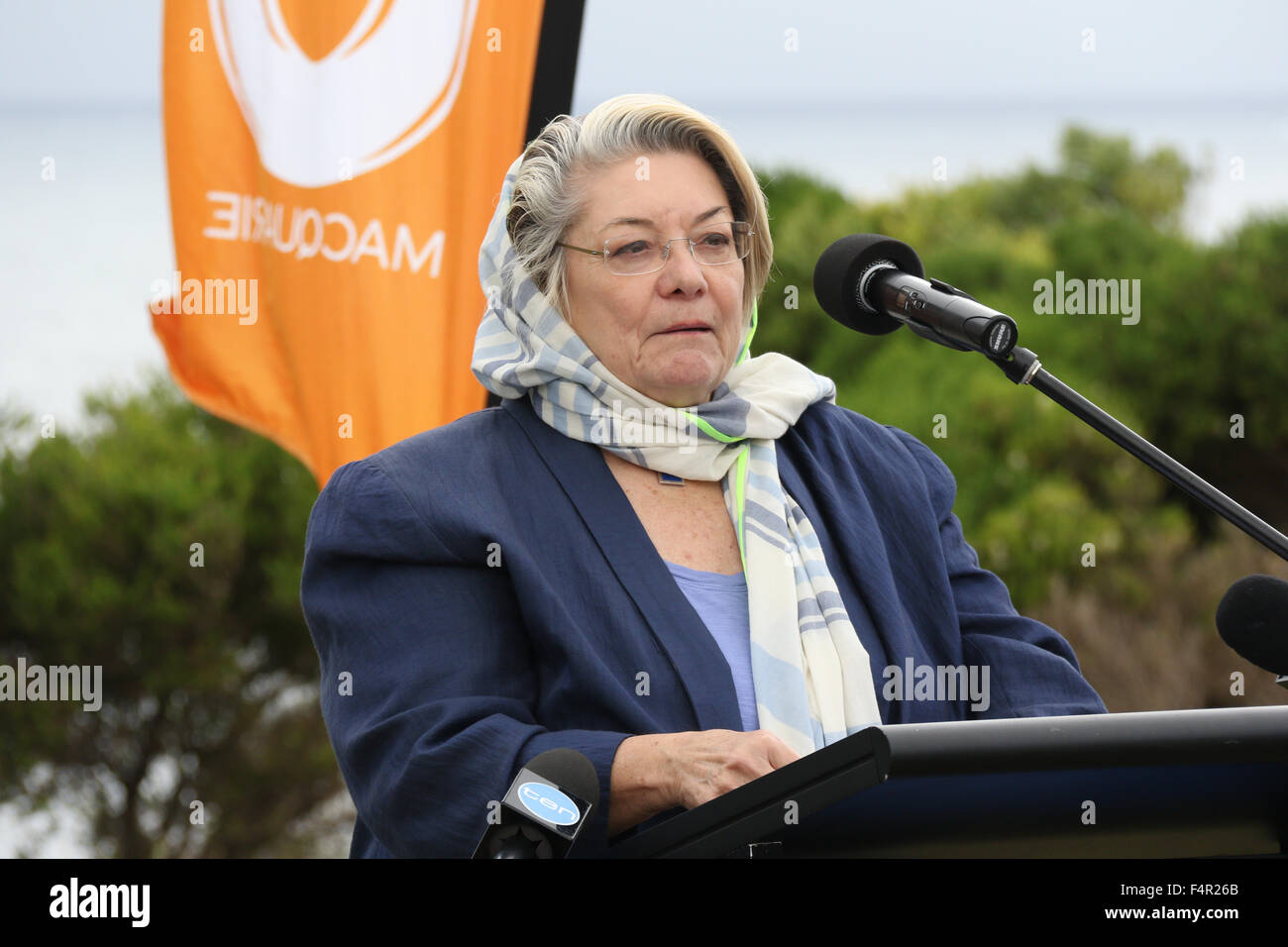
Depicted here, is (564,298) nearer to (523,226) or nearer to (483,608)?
(523,226)

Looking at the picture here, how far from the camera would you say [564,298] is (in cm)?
230

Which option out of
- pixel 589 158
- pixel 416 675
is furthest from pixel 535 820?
pixel 589 158

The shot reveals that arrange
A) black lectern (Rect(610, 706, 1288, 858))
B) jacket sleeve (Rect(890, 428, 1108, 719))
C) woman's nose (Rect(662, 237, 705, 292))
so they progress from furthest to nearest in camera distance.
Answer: woman's nose (Rect(662, 237, 705, 292))
jacket sleeve (Rect(890, 428, 1108, 719))
black lectern (Rect(610, 706, 1288, 858))

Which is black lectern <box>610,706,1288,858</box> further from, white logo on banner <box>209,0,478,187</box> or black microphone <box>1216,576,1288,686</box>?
white logo on banner <box>209,0,478,187</box>

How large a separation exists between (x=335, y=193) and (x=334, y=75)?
252mm

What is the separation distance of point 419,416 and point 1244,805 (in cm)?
221

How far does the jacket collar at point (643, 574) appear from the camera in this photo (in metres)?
2.00

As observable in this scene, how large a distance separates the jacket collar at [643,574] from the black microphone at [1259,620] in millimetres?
635

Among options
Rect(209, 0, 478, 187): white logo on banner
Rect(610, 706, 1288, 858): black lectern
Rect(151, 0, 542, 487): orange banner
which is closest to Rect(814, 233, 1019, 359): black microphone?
Rect(610, 706, 1288, 858): black lectern

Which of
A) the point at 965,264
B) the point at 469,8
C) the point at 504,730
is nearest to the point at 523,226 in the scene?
the point at 504,730

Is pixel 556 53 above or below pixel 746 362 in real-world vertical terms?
above

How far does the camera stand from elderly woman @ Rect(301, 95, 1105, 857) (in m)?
1.89

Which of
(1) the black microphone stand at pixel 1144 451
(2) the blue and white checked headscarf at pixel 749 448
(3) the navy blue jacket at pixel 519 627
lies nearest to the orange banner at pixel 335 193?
(2) the blue and white checked headscarf at pixel 749 448

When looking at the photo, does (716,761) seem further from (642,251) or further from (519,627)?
(642,251)
